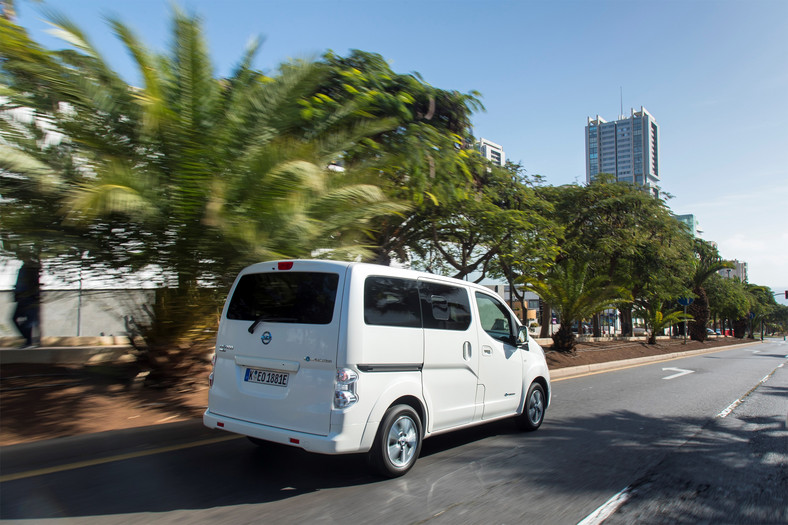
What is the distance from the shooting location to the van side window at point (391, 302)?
4.68 metres

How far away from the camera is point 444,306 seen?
219 inches

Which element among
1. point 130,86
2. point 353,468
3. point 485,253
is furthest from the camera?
point 485,253

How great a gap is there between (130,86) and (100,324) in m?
11.1

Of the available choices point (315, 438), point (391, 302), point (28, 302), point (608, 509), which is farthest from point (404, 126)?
point (608, 509)

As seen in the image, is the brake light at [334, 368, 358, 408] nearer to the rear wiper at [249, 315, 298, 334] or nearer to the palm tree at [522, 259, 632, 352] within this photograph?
the rear wiper at [249, 315, 298, 334]

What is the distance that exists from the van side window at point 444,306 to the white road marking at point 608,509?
206 centimetres

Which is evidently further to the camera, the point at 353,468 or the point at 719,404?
the point at 719,404

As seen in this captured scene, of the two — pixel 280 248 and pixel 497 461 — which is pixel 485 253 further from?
pixel 497 461

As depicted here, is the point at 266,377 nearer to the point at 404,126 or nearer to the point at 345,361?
the point at 345,361

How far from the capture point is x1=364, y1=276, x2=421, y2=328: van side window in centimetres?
468

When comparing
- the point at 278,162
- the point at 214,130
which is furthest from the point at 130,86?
the point at 278,162

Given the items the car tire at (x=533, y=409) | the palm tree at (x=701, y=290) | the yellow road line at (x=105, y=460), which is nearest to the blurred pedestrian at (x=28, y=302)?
the yellow road line at (x=105, y=460)

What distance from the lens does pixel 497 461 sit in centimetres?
553

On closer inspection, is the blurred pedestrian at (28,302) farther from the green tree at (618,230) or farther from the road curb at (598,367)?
the green tree at (618,230)
